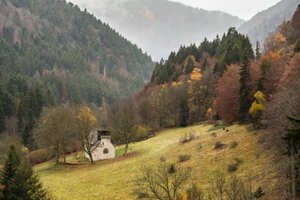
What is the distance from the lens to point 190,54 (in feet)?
449

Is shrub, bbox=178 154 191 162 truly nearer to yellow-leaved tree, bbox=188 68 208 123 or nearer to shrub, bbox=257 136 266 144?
shrub, bbox=257 136 266 144

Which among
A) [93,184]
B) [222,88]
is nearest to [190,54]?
[222,88]

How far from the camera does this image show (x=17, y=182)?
34719mm

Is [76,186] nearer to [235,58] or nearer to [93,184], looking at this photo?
[93,184]

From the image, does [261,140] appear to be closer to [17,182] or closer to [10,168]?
[17,182]

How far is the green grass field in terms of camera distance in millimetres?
40062

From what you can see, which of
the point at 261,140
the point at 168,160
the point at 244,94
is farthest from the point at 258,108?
the point at 168,160

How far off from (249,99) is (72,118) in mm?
33185

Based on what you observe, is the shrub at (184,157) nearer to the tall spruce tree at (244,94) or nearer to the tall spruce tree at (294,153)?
the tall spruce tree at (244,94)

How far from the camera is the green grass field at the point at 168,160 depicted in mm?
40062

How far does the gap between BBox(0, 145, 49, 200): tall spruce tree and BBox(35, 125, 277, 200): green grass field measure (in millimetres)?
10340

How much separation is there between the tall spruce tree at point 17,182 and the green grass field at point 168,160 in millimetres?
10340

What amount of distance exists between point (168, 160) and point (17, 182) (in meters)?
23.9

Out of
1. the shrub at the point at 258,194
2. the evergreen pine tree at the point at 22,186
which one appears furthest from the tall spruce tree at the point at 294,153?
the evergreen pine tree at the point at 22,186
